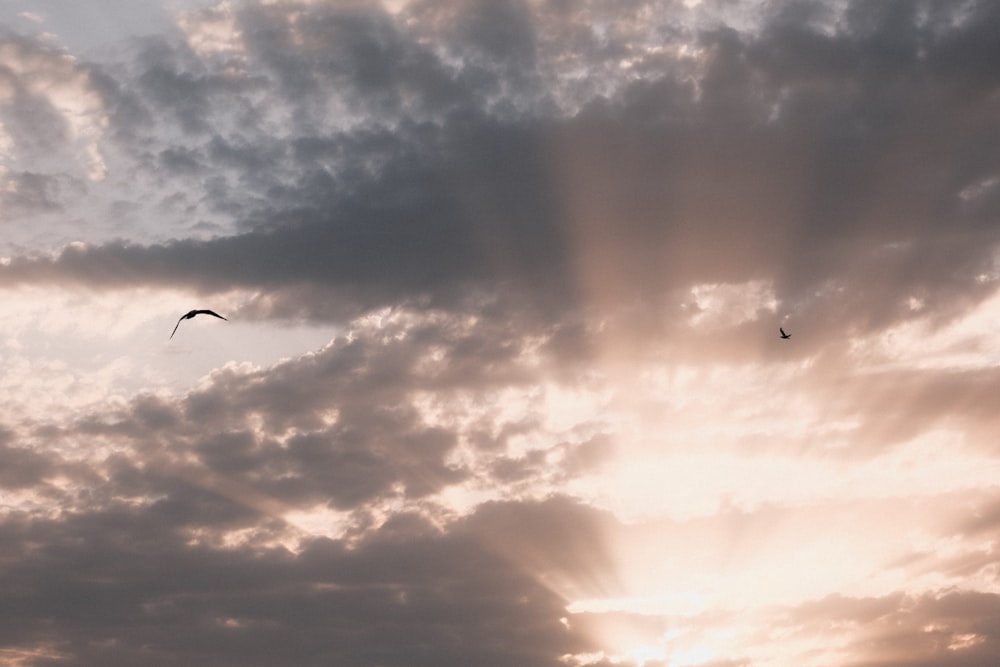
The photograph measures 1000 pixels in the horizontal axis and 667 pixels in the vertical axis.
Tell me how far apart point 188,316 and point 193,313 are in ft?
3.55

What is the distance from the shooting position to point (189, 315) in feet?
385

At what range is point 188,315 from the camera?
116 m

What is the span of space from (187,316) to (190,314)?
1.77m

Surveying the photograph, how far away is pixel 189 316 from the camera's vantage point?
115562 mm

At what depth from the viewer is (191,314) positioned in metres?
117

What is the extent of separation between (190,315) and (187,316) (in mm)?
2339

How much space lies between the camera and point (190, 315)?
117 m

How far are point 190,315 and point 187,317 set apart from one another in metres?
1.45

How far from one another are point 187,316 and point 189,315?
94.3 inches

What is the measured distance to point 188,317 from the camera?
115812 millimetres

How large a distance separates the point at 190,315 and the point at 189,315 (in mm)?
195

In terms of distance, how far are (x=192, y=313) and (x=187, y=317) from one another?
6.00ft

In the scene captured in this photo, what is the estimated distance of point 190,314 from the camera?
11669 centimetres

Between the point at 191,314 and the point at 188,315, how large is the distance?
0.97 m
